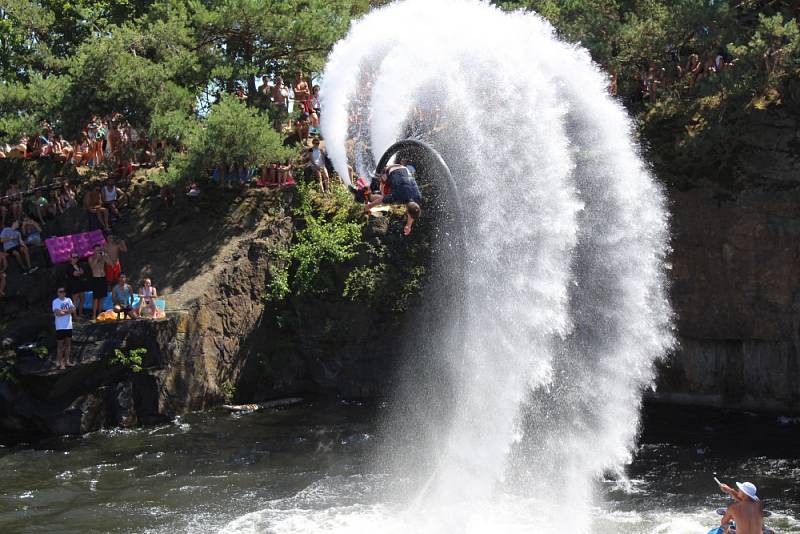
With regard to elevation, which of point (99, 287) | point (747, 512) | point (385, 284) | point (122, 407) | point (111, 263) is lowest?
point (747, 512)

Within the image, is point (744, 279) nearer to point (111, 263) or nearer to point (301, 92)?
point (301, 92)

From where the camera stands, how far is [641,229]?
19.4 m

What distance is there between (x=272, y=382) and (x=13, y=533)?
8.92m

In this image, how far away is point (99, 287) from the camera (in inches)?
835

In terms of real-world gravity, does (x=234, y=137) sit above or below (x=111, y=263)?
above

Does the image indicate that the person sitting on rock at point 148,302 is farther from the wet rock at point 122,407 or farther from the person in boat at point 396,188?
the person in boat at point 396,188

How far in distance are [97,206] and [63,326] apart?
4.84 meters

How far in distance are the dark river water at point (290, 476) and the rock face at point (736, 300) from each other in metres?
0.83

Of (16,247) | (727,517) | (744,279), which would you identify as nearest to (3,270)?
(16,247)

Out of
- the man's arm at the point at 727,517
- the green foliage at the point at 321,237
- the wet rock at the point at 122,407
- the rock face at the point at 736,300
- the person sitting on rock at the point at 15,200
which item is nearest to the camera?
the man's arm at the point at 727,517

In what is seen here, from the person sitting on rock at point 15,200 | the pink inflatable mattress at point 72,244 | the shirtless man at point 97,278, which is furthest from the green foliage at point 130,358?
the person sitting on rock at point 15,200

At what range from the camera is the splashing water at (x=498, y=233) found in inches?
560

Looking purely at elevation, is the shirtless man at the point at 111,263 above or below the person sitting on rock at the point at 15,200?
below

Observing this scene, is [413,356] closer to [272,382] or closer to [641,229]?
[272,382]
